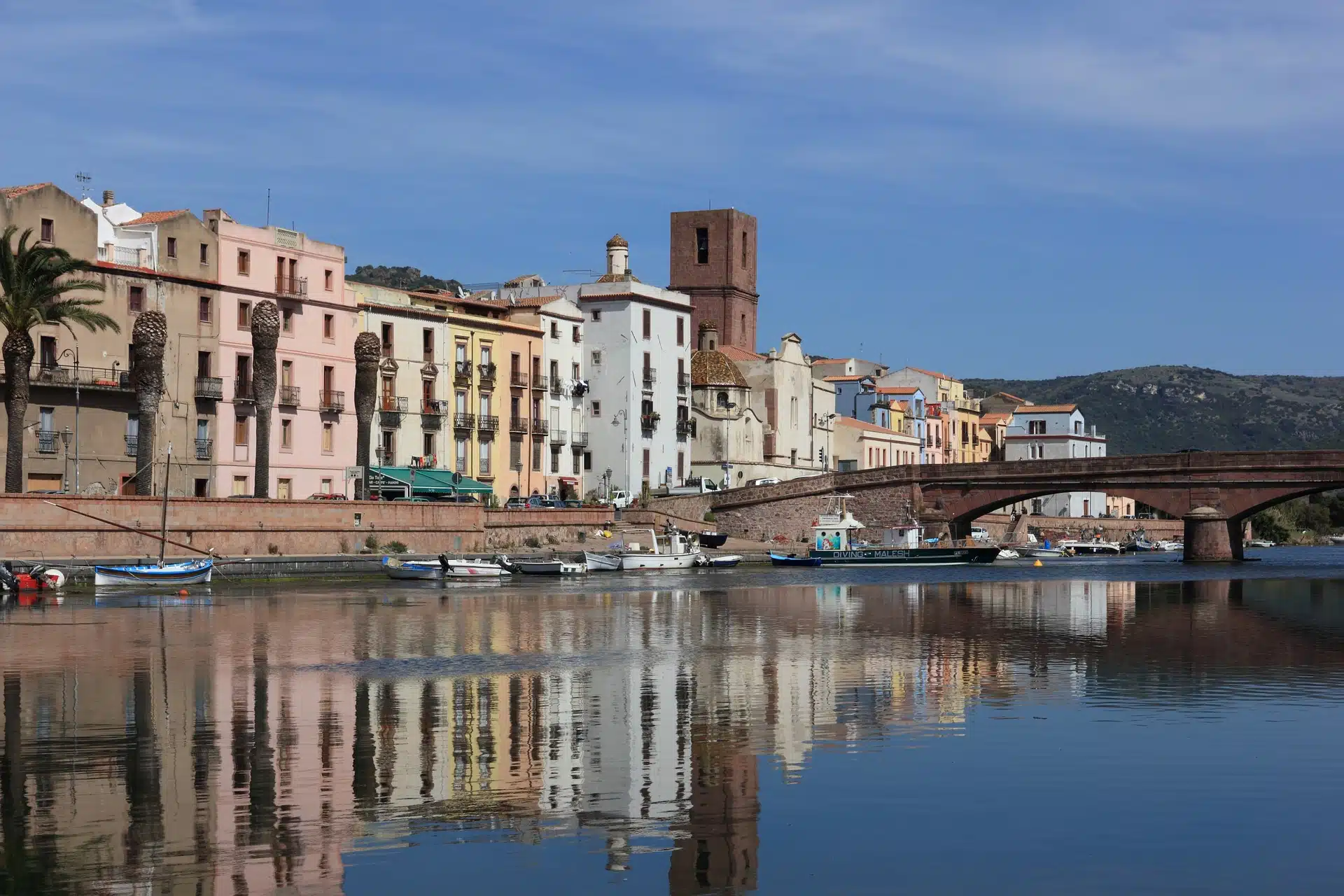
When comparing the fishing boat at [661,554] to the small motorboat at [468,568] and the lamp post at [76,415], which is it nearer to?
the small motorboat at [468,568]

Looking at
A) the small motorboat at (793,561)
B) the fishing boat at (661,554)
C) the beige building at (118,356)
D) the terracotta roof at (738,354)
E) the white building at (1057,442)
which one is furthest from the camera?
the white building at (1057,442)

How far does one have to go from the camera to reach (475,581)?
3142 inches

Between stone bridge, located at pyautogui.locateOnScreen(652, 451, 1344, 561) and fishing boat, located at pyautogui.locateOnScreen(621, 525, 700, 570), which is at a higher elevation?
stone bridge, located at pyautogui.locateOnScreen(652, 451, 1344, 561)

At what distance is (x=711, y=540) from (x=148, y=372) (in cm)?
4278

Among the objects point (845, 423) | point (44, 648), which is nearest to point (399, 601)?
point (44, 648)

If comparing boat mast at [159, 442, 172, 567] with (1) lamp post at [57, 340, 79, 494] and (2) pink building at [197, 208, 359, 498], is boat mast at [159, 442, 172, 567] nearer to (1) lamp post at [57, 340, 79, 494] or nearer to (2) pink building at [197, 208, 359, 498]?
(1) lamp post at [57, 340, 79, 494]

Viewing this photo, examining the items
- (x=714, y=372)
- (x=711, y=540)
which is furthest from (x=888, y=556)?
(x=714, y=372)

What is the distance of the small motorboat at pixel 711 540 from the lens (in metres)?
107

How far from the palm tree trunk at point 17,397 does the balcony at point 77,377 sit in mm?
4484

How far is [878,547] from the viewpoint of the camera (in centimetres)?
11088

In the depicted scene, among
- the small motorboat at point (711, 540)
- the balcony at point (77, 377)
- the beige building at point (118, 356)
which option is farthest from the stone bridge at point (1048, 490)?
the balcony at point (77, 377)

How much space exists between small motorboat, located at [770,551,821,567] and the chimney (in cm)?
3215

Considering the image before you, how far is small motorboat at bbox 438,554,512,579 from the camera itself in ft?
261

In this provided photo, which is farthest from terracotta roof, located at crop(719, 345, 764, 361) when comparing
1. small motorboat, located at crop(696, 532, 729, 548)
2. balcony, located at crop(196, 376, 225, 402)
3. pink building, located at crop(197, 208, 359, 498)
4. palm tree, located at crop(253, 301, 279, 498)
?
palm tree, located at crop(253, 301, 279, 498)
